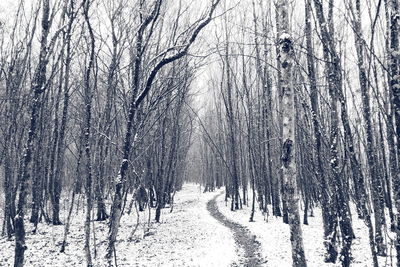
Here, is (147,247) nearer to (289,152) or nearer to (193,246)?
(193,246)

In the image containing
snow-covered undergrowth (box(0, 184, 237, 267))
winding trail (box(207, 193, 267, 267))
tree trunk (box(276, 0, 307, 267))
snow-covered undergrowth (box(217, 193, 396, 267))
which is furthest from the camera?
snow-covered undergrowth (box(0, 184, 237, 267))

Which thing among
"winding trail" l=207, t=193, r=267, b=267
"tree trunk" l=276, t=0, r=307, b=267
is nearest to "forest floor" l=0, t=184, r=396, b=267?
"winding trail" l=207, t=193, r=267, b=267

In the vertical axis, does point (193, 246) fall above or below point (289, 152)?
below

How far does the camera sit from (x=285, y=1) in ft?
21.7

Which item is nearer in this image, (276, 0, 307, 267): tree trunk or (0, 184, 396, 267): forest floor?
(276, 0, 307, 267): tree trunk

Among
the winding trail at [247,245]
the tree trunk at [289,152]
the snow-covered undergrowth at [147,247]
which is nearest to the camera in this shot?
the tree trunk at [289,152]

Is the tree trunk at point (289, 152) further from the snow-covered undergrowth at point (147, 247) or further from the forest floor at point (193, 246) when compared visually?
the snow-covered undergrowth at point (147, 247)

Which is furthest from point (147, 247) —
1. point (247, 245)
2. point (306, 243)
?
point (306, 243)

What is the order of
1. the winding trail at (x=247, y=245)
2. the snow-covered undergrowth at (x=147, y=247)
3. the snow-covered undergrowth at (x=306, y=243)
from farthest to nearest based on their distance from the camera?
the snow-covered undergrowth at (x=147, y=247)
the winding trail at (x=247, y=245)
the snow-covered undergrowth at (x=306, y=243)

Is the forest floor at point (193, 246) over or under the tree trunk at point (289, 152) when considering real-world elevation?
under

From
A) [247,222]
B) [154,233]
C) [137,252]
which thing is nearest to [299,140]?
[247,222]

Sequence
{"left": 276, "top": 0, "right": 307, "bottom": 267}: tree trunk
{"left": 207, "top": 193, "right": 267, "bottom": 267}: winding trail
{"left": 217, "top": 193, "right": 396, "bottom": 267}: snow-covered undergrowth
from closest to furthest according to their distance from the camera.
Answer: {"left": 276, "top": 0, "right": 307, "bottom": 267}: tree trunk
{"left": 217, "top": 193, "right": 396, "bottom": 267}: snow-covered undergrowth
{"left": 207, "top": 193, "right": 267, "bottom": 267}: winding trail

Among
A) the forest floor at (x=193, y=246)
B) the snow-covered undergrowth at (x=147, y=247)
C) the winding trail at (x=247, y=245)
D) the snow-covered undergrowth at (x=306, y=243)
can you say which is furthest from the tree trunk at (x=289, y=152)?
the snow-covered undergrowth at (x=147, y=247)

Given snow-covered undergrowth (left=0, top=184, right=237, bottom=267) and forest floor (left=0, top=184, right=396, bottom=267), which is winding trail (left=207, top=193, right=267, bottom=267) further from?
snow-covered undergrowth (left=0, top=184, right=237, bottom=267)
